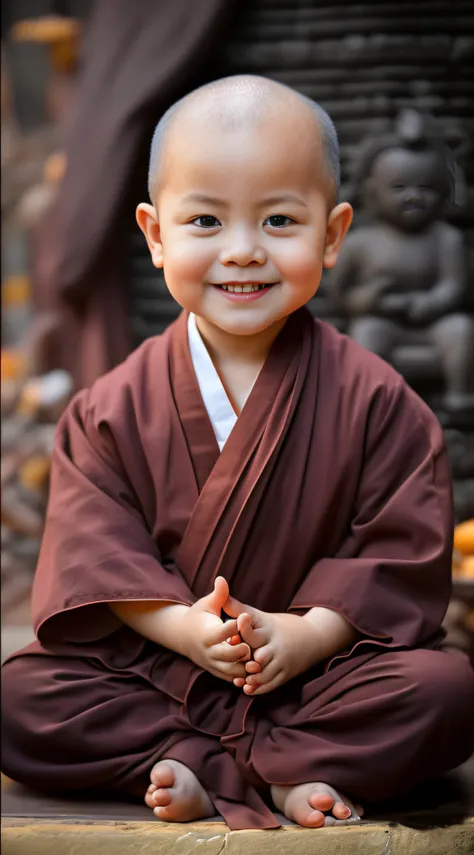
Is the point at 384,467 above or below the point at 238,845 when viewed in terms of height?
above

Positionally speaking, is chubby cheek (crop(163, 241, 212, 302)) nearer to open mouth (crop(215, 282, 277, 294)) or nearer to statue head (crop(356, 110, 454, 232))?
open mouth (crop(215, 282, 277, 294))

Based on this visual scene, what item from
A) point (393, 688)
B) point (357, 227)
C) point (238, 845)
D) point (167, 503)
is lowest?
point (238, 845)

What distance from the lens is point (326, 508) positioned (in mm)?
1244

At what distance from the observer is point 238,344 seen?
1.28m

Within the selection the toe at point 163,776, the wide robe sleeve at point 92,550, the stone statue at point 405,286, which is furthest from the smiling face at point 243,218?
the stone statue at point 405,286

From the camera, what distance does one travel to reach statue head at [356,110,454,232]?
8.46ft

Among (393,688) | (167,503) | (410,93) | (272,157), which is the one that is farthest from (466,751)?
(410,93)

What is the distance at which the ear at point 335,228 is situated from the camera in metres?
1.23

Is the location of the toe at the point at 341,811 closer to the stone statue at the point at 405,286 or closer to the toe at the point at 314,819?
the toe at the point at 314,819

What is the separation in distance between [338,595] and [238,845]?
0.92 feet

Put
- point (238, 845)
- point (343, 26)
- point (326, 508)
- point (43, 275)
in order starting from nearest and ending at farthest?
point (238, 845), point (326, 508), point (343, 26), point (43, 275)

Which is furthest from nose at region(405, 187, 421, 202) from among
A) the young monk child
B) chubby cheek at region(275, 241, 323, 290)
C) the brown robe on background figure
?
chubby cheek at region(275, 241, 323, 290)

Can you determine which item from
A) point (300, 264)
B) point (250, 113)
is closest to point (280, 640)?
point (300, 264)

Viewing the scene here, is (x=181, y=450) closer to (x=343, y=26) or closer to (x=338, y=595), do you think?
(x=338, y=595)
